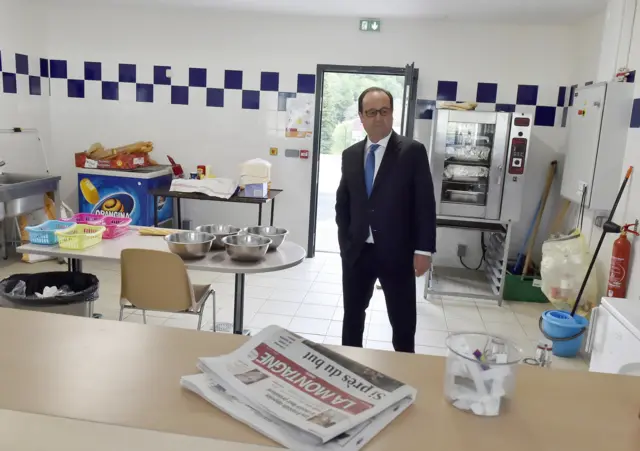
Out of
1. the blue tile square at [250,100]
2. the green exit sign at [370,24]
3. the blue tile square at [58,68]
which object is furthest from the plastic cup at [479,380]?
the blue tile square at [58,68]

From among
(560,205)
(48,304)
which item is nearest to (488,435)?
(48,304)

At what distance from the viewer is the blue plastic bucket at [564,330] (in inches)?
134

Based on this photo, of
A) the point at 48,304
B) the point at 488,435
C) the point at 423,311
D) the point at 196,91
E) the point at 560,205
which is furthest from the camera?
the point at 196,91

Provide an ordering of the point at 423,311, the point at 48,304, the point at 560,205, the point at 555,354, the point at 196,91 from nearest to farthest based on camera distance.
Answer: the point at 48,304, the point at 555,354, the point at 423,311, the point at 560,205, the point at 196,91

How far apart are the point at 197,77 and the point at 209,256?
3.19m

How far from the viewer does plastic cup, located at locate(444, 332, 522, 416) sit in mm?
1008

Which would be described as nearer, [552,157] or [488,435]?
[488,435]

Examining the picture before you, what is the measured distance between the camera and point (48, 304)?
2.71m

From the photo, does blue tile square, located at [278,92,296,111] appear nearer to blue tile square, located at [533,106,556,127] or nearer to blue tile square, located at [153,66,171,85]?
blue tile square, located at [153,66,171,85]

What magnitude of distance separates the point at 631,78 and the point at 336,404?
362 centimetres

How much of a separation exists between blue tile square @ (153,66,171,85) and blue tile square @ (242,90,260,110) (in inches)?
31.3

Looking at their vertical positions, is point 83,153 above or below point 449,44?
below

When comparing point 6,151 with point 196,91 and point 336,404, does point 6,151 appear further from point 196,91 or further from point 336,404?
point 336,404

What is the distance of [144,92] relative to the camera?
5531 mm
